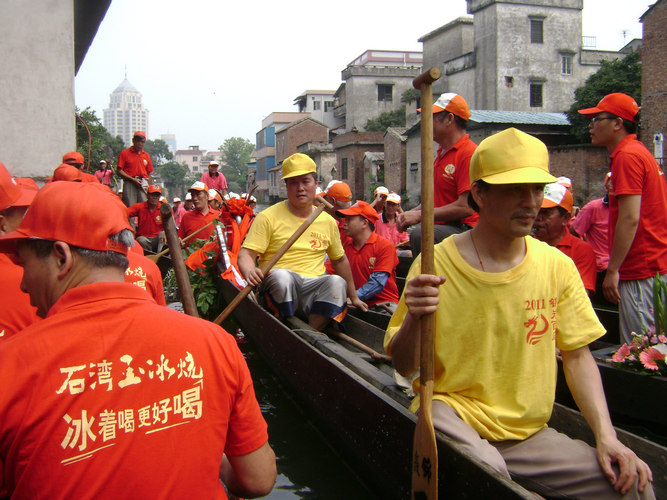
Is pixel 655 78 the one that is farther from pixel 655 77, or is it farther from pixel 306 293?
pixel 306 293

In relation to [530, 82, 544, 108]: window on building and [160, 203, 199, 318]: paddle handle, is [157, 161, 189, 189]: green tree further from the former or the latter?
[160, 203, 199, 318]: paddle handle

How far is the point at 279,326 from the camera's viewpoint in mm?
4457

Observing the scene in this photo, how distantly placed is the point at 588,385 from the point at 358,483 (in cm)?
179

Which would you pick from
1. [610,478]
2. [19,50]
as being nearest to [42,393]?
[610,478]

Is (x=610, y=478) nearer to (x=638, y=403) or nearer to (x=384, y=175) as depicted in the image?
(x=638, y=403)

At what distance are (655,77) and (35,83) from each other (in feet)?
66.9

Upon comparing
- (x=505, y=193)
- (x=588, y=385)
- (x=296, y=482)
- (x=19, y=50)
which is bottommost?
(x=296, y=482)

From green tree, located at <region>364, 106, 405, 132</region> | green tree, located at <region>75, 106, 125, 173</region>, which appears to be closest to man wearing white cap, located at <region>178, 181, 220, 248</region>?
green tree, located at <region>75, 106, 125, 173</region>

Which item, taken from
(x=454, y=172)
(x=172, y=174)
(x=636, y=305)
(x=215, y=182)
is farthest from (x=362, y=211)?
(x=172, y=174)

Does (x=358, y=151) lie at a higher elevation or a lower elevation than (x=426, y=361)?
higher

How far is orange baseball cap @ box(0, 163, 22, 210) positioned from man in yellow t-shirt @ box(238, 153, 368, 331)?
7.15 feet

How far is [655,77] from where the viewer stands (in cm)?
1986

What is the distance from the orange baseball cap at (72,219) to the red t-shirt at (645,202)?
11.1 feet

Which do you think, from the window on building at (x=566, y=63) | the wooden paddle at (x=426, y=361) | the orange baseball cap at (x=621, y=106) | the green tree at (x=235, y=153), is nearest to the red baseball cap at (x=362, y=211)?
the orange baseball cap at (x=621, y=106)
